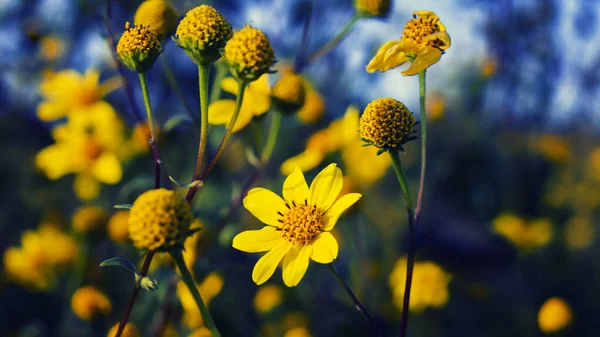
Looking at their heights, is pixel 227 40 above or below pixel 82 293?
above

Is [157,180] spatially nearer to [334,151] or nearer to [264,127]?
[334,151]

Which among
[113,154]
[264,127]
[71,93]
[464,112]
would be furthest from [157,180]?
[464,112]

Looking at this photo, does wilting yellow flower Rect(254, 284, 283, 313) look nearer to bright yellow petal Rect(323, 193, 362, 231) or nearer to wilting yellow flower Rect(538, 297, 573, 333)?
wilting yellow flower Rect(538, 297, 573, 333)

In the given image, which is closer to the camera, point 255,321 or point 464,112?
point 255,321

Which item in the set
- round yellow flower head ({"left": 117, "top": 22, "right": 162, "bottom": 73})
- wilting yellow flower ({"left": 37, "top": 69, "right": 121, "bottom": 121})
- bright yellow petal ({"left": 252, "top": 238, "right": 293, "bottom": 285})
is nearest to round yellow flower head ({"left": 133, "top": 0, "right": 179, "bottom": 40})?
round yellow flower head ({"left": 117, "top": 22, "right": 162, "bottom": 73})

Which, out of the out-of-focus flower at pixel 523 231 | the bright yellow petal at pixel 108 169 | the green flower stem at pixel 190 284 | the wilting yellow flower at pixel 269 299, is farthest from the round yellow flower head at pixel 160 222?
the out-of-focus flower at pixel 523 231

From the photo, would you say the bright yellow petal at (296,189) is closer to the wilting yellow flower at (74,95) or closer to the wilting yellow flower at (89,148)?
the wilting yellow flower at (89,148)
